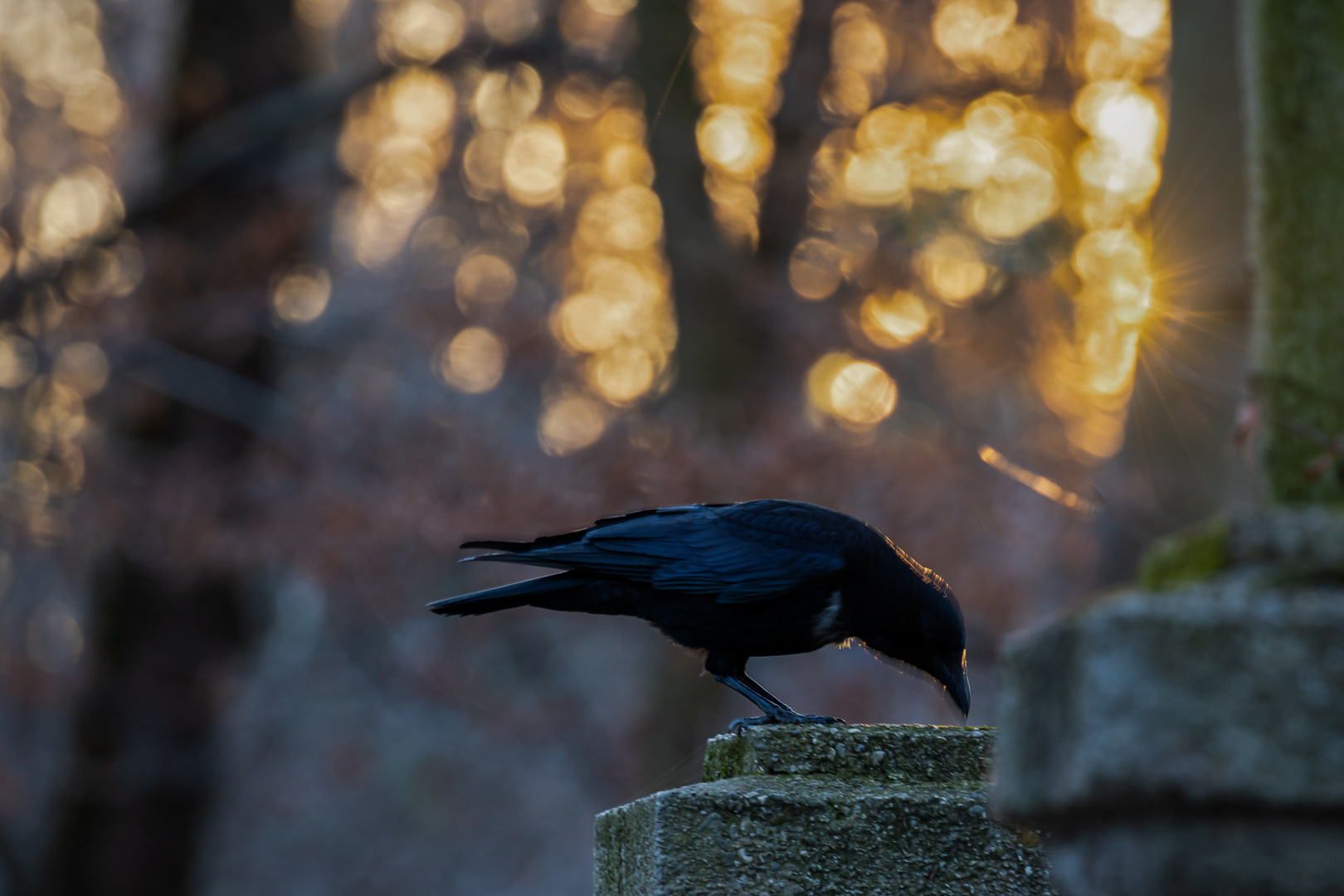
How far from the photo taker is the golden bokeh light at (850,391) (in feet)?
26.8

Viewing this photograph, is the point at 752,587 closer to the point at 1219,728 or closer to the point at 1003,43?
the point at 1219,728

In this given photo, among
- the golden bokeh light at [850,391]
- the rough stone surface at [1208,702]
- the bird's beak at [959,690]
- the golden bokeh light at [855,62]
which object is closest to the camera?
the rough stone surface at [1208,702]

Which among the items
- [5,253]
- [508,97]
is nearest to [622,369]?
[508,97]

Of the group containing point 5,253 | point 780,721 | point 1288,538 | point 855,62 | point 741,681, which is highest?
point 855,62

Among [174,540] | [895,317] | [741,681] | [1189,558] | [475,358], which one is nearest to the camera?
[1189,558]

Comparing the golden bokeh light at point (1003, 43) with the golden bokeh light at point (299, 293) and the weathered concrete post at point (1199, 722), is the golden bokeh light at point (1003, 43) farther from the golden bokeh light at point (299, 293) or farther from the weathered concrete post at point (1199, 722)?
the weathered concrete post at point (1199, 722)

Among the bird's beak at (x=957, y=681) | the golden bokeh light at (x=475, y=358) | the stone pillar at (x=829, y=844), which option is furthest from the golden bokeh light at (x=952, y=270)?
the stone pillar at (x=829, y=844)

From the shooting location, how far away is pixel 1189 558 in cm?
143

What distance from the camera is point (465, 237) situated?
13414mm

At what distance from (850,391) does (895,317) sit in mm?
1282

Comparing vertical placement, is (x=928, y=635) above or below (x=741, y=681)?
above

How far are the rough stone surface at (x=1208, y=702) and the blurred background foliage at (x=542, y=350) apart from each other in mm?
6402

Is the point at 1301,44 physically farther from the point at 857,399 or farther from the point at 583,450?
the point at 583,450

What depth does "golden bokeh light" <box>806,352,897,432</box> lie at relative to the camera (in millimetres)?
8164
